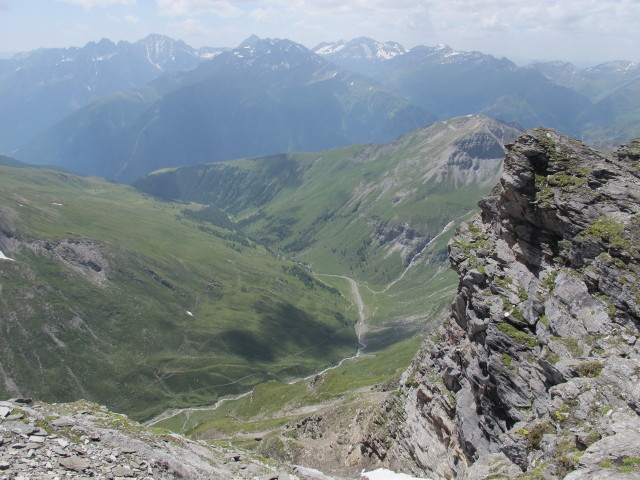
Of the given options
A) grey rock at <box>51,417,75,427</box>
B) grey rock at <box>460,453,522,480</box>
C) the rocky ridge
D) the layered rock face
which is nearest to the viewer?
the rocky ridge

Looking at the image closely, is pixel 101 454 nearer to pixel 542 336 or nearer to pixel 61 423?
pixel 61 423

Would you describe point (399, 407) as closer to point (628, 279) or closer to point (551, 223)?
point (551, 223)

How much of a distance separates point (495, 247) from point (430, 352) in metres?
20.5

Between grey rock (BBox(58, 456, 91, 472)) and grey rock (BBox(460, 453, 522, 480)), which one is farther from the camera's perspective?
grey rock (BBox(460, 453, 522, 480))

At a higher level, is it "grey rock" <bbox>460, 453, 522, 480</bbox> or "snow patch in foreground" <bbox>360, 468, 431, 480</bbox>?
"grey rock" <bbox>460, 453, 522, 480</bbox>

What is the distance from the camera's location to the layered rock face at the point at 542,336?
122 ft

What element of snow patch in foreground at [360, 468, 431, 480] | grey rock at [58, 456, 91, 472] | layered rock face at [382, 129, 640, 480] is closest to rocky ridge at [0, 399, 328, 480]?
grey rock at [58, 456, 91, 472]

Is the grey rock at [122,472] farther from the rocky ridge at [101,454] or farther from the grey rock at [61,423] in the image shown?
the grey rock at [61,423]

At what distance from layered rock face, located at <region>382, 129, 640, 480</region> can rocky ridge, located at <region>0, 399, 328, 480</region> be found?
20.9 metres

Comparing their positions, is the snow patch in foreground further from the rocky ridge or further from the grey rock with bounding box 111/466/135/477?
the grey rock with bounding box 111/466/135/477

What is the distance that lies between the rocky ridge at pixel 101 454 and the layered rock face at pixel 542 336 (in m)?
20.9

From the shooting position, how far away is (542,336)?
49.8m

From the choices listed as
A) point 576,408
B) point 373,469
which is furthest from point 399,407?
point 576,408

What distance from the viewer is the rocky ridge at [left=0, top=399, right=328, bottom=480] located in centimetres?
3078
